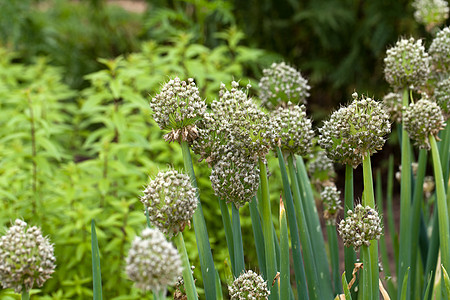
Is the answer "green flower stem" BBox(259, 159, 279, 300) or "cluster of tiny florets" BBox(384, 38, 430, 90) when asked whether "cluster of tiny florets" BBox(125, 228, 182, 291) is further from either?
"cluster of tiny florets" BBox(384, 38, 430, 90)

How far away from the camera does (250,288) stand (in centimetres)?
114

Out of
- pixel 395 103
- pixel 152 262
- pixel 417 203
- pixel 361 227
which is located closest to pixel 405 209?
pixel 417 203

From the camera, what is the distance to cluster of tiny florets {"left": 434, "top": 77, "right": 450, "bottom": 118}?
5.03ft

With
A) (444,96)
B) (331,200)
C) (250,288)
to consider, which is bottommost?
(250,288)

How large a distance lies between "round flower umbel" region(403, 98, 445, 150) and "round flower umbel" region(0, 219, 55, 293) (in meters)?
1.00

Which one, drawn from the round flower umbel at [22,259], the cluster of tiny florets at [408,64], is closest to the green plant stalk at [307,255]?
the cluster of tiny florets at [408,64]

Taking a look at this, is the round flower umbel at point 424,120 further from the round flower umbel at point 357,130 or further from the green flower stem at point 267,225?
the green flower stem at point 267,225

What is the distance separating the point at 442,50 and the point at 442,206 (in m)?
0.55

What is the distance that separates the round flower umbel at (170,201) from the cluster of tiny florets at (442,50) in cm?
101

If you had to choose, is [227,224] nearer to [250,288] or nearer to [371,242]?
[250,288]

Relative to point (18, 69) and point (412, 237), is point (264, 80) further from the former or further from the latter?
point (18, 69)

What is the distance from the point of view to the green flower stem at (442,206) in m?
1.37

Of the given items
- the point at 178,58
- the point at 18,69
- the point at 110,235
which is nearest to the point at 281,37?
the point at 178,58

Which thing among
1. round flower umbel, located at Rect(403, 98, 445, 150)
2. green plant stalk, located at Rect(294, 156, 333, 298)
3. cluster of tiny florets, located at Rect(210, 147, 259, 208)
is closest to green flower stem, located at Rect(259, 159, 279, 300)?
cluster of tiny florets, located at Rect(210, 147, 259, 208)
